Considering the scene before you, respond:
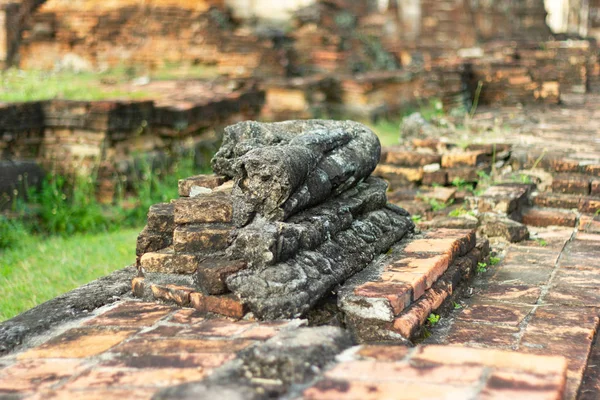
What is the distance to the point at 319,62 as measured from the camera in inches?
496

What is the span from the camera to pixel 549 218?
169 inches

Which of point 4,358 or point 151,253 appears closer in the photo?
point 4,358

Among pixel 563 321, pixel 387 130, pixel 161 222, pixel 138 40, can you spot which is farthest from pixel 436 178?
pixel 138 40

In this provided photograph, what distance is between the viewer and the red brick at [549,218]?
4.24 meters

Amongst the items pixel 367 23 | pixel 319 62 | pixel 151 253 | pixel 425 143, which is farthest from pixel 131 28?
pixel 151 253

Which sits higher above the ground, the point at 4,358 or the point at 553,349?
the point at 4,358

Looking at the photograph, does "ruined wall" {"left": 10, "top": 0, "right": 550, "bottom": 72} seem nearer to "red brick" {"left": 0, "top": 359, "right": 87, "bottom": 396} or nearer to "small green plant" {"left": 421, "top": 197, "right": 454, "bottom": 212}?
"small green plant" {"left": 421, "top": 197, "right": 454, "bottom": 212}

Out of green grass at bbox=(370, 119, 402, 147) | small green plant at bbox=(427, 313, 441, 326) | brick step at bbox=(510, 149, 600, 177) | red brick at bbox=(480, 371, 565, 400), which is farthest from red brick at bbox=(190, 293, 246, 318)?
green grass at bbox=(370, 119, 402, 147)

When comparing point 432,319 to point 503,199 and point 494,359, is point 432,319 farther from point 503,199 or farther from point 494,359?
point 503,199

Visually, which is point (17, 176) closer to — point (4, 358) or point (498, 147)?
point (498, 147)

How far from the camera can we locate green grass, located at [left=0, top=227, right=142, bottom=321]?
13.2ft

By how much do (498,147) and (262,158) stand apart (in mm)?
2975

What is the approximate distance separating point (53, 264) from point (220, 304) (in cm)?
255

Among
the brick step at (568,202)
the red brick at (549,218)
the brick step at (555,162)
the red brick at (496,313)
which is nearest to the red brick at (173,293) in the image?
the red brick at (496,313)
